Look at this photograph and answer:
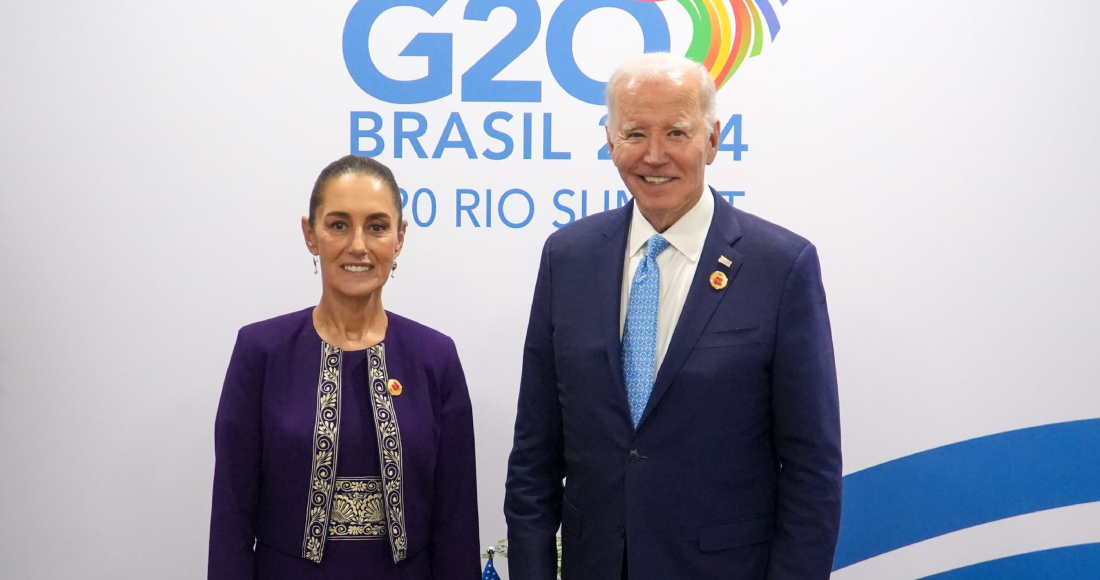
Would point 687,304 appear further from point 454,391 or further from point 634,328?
point 454,391

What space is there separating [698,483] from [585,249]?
0.54 metres

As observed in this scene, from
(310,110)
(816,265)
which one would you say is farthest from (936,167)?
(310,110)

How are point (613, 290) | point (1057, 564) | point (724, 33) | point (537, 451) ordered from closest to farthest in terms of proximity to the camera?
point (613, 290) < point (537, 451) < point (724, 33) < point (1057, 564)

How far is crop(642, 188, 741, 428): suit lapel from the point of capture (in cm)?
196

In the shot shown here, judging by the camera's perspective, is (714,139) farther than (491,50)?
No

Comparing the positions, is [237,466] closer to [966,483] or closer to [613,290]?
[613,290]

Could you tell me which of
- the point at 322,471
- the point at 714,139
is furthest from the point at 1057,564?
the point at 322,471

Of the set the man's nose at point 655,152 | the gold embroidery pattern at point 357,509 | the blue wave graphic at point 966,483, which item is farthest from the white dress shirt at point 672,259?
the blue wave graphic at point 966,483

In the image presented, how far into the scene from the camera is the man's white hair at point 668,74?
202 cm

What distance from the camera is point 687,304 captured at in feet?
6.50

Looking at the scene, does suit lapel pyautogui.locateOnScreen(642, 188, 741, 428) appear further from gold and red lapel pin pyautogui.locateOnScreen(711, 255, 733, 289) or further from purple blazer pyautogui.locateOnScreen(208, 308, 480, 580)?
purple blazer pyautogui.locateOnScreen(208, 308, 480, 580)

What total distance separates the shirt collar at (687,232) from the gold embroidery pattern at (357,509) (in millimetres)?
759

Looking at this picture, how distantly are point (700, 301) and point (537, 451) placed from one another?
19.5 inches

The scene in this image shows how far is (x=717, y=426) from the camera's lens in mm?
1979
